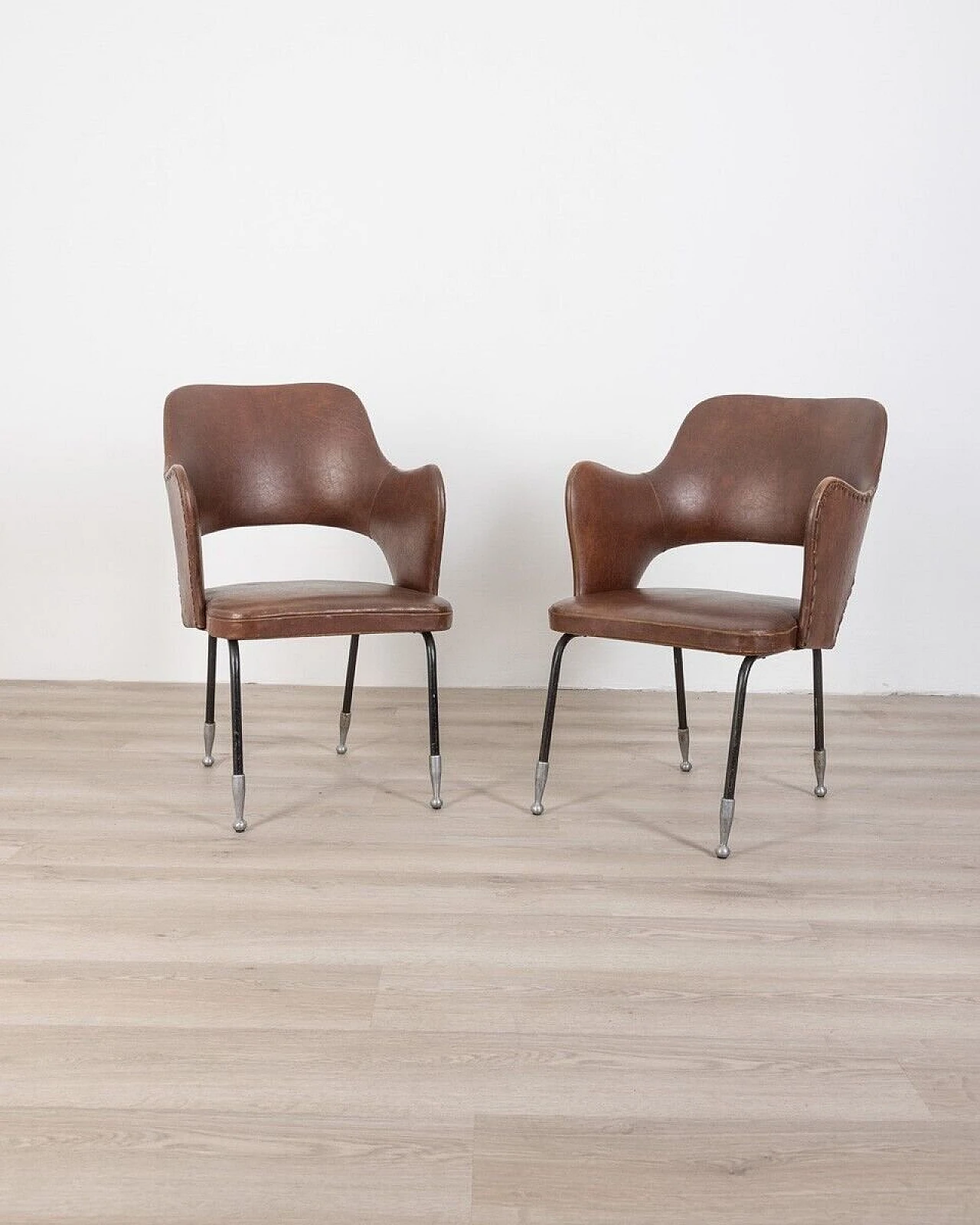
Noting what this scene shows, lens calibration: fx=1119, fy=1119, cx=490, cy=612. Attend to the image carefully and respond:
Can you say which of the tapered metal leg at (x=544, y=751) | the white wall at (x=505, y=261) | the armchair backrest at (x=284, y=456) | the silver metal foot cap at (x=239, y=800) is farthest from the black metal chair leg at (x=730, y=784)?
the white wall at (x=505, y=261)

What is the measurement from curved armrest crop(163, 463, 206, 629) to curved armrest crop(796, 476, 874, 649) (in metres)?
1.20

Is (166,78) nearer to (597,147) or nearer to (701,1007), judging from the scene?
(597,147)

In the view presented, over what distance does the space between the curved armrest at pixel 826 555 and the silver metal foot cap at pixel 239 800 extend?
3.69ft

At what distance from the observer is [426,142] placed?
3492mm

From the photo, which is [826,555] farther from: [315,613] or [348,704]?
[348,704]

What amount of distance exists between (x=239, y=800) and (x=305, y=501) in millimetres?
866

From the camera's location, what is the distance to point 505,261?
353 centimetres

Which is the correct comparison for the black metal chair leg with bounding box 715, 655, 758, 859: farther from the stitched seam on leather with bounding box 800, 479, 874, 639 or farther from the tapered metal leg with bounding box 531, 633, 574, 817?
the tapered metal leg with bounding box 531, 633, 574, 817

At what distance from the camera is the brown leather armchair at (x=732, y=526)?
7.06 ft

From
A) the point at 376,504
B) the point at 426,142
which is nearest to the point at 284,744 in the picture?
the point at 376,504

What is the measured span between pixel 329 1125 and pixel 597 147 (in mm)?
3066

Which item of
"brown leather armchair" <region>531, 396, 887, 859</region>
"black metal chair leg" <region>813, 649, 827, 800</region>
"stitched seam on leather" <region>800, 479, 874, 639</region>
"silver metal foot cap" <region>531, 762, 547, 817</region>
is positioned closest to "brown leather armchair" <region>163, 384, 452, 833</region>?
"silver metal foot cap" <region>531, 762, 547, 817</region>

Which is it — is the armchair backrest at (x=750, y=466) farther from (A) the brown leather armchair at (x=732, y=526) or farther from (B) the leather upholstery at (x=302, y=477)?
(B) the leather upholstery at (x=302, y=477)

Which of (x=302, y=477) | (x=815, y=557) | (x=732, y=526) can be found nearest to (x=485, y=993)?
(x=815, y=557)
